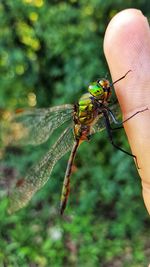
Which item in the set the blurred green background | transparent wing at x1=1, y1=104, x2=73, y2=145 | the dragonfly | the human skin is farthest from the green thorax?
the blurred green background

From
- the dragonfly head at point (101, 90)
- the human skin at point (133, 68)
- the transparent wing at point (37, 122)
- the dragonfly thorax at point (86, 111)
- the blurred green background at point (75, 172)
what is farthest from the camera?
the blurred green background at point (75, 172)

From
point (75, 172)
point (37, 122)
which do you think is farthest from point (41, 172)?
point (75, 172)

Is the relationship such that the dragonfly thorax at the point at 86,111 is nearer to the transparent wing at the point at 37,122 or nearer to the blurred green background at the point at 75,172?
the transparent wing at the point at 37,122

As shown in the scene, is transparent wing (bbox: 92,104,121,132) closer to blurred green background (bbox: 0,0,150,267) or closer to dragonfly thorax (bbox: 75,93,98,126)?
dragonfly thorax (bbox: 75,93,98,126)

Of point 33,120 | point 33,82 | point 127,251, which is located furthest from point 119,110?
point 33,82

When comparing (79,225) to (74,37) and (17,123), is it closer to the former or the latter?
(17,123)

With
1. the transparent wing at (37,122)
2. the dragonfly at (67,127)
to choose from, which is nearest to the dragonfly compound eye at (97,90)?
the dragonfly at (67,127)
